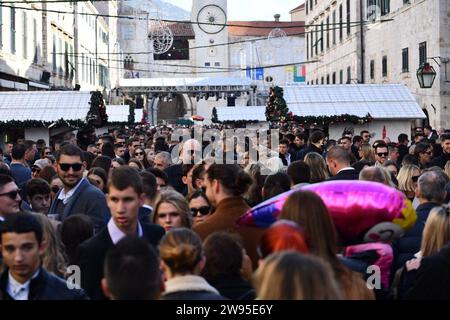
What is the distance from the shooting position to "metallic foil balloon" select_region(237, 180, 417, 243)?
4.80m

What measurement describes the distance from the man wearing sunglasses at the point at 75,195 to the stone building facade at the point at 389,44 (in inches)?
786

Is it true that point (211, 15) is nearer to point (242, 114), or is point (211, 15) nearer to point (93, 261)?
point (242, 114)

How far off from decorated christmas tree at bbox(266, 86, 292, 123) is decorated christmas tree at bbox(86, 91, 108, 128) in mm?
5086

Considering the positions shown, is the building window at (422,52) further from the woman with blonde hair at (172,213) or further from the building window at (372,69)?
the woman with blonde hair at (172,213)

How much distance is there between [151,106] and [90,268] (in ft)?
158

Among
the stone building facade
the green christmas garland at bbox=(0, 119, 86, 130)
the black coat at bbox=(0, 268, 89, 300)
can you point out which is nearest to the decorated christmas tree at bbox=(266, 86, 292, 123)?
the green christmas garland at bbox=(0, 119, 86, 130)

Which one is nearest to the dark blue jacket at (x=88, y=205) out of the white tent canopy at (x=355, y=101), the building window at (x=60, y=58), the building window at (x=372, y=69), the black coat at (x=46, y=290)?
the black coat at (x=46, y=290)

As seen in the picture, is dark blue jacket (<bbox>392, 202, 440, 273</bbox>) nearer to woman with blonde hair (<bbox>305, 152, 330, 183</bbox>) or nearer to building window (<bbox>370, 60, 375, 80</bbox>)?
woman with blonde hair (<bbox>305, 152, 330, 183</bbox>)

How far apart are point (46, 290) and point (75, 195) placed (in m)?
2.96

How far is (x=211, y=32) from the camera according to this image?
2876 inches

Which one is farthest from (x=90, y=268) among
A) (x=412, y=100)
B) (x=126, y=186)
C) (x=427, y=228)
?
(x=412, y=100)

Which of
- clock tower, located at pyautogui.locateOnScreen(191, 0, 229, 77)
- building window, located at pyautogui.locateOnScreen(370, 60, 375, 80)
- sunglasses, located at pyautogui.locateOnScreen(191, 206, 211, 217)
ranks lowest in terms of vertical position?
sunglasses, located at pyautogui.locateOnScreen(191, 206, 211, 217)

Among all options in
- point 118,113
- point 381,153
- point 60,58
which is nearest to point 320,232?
point 381,153

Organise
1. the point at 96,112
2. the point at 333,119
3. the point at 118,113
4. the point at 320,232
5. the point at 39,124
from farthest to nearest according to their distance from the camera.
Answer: the point at 118,113, the point at 96,112, the point at 39,124, the point at 333,119, the point at 320,232
